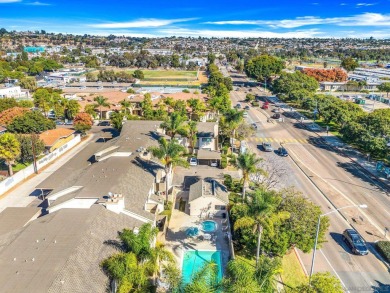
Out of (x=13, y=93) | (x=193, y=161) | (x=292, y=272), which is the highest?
(x=13, y=93)

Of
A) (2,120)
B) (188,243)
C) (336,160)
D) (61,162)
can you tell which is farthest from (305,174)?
(2,120)

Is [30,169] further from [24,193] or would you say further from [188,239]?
[188,239]

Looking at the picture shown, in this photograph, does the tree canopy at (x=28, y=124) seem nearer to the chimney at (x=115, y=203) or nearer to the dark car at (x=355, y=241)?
the chimney at (x=115, y=203)

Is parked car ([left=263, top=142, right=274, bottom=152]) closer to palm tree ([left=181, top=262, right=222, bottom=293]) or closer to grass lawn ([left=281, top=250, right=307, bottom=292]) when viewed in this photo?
grass lawn ([left=281, top=250, right=307, bottom=292])

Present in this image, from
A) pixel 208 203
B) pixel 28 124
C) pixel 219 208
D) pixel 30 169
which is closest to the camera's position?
pixel 208 203

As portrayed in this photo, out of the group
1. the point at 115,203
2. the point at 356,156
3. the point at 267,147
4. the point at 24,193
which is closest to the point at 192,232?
the point at 115,203

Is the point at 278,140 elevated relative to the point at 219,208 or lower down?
elevated
